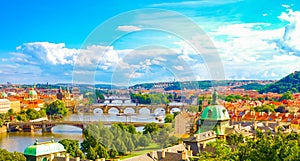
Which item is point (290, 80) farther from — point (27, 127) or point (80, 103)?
point (80, 103)

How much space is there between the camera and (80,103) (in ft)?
73.7

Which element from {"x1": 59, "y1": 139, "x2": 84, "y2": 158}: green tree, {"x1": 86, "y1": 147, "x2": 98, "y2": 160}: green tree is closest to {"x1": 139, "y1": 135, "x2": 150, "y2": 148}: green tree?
{"x1": 86, "y1": 147, "x2": 98, "y2": 160}: green tree

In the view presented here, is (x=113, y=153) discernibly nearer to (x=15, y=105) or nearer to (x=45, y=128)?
→ (x=45, y=128)

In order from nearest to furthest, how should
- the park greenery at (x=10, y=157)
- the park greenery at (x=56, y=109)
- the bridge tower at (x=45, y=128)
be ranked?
the park greenery at (x=10, y=157) → the bridge tower at (x=45, y=128) → the park greenery at (x=56, y=109)

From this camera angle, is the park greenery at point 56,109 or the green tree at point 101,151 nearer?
the green tree at point 101,151

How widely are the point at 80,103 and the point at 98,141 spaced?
7.44 ft

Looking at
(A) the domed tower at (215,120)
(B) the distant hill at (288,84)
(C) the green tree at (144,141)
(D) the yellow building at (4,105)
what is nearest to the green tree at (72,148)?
(C) the green tree at (144,141)

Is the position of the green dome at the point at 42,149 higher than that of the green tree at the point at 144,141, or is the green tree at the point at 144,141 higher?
the green dome at the point at 42,149

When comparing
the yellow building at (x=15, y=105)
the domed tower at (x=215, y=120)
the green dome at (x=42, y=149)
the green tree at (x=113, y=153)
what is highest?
the yellow building at (x=15, y=105)

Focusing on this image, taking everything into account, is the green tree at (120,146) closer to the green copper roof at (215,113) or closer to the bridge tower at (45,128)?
the green copper roof at (215,113)

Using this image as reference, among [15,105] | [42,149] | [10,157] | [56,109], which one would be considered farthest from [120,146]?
[15,105]

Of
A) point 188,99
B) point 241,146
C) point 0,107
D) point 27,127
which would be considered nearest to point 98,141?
point 188,99

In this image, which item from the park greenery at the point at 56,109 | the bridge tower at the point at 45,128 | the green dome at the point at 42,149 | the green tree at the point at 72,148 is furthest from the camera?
the park greenery at the point at 56,109

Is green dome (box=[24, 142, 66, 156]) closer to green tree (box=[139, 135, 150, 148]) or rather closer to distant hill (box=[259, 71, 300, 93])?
green tree (box=[139, 135, 150, 148])
